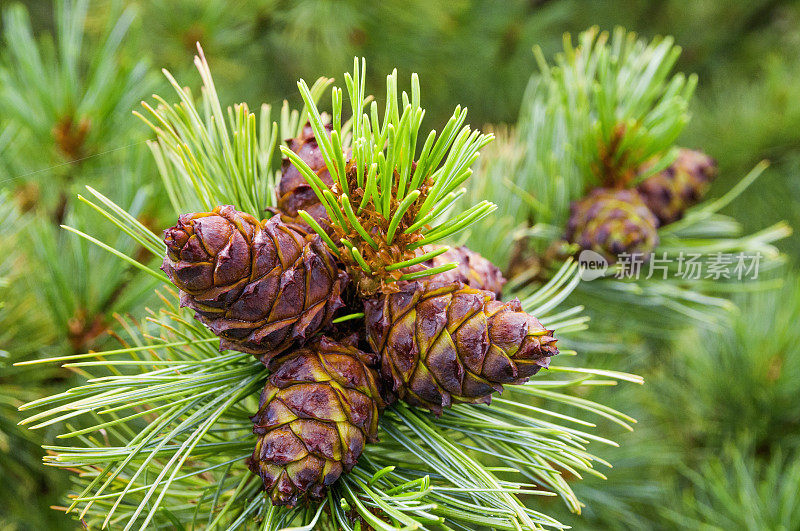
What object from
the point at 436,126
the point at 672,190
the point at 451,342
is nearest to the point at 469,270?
the point at 451,342

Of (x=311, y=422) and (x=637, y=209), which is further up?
(x=637, y=209)

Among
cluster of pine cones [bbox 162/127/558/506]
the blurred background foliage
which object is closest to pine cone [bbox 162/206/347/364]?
cluster of pine cones [bbox 162/127/558/506]

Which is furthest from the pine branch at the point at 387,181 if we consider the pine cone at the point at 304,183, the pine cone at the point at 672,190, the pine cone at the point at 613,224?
the pine cone at the point at 672,190

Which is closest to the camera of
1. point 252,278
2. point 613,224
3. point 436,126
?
point 252,278

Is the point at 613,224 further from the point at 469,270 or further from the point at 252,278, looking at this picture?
the point at 252,278

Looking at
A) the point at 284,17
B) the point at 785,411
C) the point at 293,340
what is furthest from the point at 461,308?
the point at 284,17

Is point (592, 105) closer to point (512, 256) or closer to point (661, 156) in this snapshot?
point (661, 156)

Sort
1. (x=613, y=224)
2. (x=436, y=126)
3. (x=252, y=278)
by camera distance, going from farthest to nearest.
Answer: (x=436, y=126) → (x=613, y=224) → (x=252, y=278)
